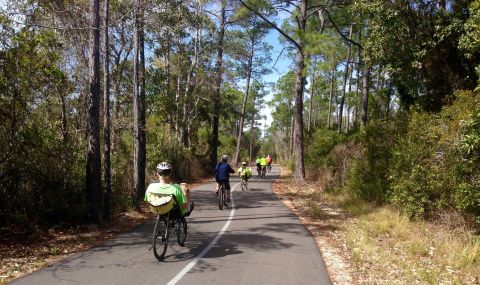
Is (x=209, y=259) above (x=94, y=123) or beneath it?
beneath

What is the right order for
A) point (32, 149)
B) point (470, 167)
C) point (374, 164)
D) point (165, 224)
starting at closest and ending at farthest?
point (165, 224) < point (470, 167) < point (32, 149) < point (374, 164)

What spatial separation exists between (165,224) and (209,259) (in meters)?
1.15

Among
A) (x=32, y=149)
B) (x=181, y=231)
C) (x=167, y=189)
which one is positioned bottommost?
(x=181, y=231)

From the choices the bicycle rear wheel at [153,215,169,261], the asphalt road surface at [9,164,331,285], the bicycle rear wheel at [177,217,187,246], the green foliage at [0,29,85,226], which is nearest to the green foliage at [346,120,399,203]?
the asphalt road surface at [9,164,331,285]

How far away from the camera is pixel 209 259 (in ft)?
27.7

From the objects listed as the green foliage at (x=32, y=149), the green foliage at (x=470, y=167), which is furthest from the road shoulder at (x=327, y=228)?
the green foliage at (x=32, y=149)

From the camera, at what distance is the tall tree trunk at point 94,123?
11594 millimetres

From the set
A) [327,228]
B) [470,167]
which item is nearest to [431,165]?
[470,167]

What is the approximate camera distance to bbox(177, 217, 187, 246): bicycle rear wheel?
932cm

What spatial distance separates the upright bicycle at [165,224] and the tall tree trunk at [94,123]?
3.67 meters

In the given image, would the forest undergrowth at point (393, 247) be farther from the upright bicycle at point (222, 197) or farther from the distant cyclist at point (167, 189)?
the distant cyclist at point (167, 189)

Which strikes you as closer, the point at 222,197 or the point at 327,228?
the point at 327,228

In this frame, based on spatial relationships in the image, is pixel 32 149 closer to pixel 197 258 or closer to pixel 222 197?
pixel 197 258

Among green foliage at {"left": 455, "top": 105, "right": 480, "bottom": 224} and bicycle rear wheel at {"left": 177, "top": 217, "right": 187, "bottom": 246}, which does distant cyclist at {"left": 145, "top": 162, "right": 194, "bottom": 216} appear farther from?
green foliage at {"left": 455, "top": 105, "right": 480, "bottom": 224}
